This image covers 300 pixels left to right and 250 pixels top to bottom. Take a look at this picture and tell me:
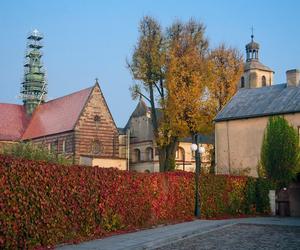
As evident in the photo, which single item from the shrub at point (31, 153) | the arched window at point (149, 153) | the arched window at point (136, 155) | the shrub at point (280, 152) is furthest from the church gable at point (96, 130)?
the shrub at point (280, 152)

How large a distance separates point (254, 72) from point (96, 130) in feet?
97.5

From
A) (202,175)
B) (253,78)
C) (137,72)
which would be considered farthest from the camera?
(253,78)

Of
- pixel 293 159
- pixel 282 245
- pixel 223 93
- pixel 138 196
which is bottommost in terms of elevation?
pixel 282 245

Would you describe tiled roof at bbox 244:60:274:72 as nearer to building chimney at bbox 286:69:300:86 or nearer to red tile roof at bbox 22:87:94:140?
red tile roof at bbox 22:87:94:140

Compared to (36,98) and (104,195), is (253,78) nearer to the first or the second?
(36,98)

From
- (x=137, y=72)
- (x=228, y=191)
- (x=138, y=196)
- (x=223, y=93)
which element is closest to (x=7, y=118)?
(x=137, y=72)

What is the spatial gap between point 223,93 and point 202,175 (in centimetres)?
1695

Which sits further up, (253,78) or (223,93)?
(253,78)

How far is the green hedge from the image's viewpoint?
13.7m

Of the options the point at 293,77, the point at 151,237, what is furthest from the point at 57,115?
the point at 151,237

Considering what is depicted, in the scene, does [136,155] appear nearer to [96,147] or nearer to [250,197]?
[96,147]

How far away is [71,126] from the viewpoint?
53.3 metres

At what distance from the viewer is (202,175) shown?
26109 mm

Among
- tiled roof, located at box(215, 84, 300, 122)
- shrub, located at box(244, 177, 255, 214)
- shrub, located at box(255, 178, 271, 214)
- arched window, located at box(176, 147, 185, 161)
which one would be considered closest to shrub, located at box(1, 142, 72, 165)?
shrub, located at box(244, 177, 255, 214)
